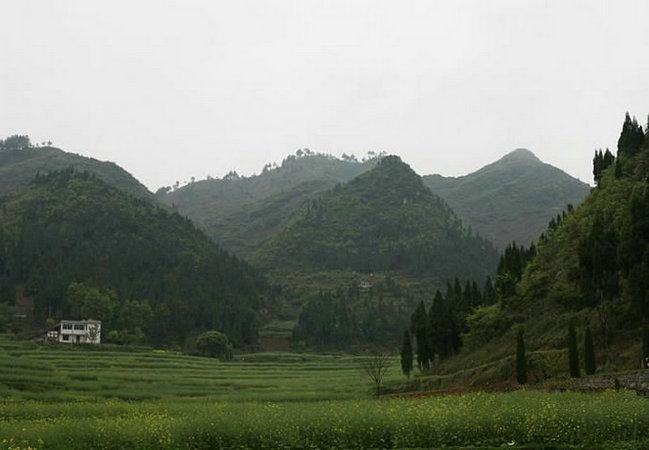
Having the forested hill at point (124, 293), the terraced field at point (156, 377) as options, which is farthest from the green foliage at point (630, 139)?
the forested hill at point (124, 293)

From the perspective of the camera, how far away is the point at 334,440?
30.0 meters

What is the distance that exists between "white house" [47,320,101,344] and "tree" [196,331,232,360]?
2234 centimetres

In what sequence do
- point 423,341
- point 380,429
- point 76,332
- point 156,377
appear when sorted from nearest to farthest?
point 380,429
point 156,377
point 423,341
point 76,332

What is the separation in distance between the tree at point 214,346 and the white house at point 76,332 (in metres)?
22.3

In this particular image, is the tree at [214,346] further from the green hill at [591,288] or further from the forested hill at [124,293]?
the green hill at [591,288]

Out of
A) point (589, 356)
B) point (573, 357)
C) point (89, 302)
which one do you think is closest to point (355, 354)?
point (89, 302)

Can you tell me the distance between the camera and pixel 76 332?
133 metres

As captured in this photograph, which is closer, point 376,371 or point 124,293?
point 376,371

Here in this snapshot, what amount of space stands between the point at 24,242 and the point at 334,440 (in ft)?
611

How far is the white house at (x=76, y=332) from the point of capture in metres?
133

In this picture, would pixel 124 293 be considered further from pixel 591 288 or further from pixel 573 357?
pixel 573 357

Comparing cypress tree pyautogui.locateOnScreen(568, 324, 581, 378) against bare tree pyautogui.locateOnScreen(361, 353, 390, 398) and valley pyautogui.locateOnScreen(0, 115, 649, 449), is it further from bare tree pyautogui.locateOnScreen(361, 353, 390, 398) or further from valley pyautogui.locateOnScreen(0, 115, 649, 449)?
bare tree pyautogui.locateOnScreen(361, 353, 390, 398)

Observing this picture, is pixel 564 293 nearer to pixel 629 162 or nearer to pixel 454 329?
pixel 454 329

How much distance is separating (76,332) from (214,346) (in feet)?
97.4
